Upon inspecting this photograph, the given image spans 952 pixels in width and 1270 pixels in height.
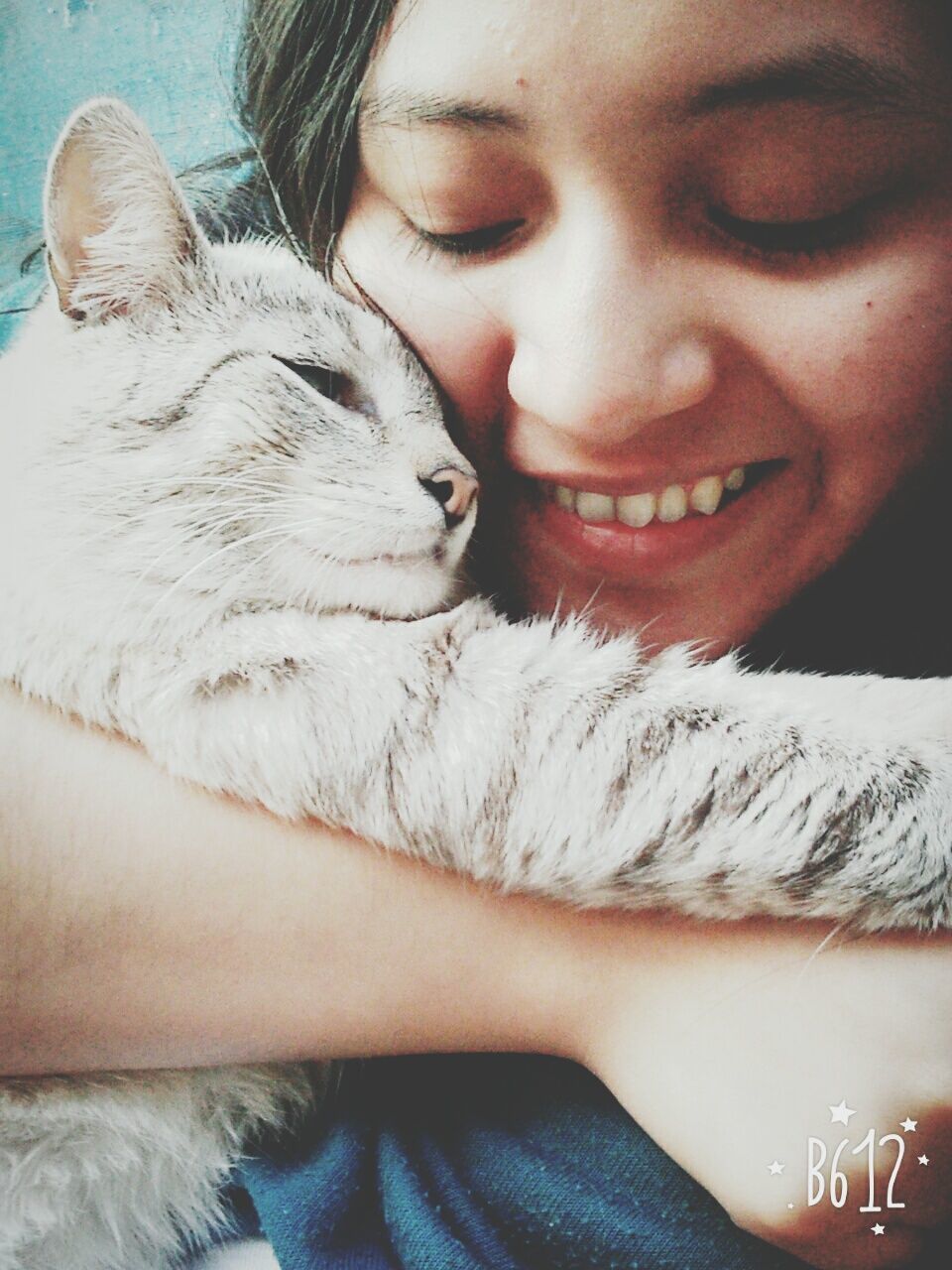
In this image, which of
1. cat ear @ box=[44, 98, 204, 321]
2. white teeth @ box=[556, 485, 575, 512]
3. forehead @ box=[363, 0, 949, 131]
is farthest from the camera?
white teeth @ box=[556, 485, 575, 512]

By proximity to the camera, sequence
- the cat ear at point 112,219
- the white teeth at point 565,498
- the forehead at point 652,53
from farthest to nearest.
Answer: the white teeth at point 565,498
the cat ear at point 112,219
the forehead at point 652,53

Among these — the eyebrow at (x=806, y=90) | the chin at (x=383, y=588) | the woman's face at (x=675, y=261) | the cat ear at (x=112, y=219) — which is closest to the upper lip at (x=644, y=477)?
the woman's face at (x=675, y=261)

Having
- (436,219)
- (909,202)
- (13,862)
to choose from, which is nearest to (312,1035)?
(13,862)

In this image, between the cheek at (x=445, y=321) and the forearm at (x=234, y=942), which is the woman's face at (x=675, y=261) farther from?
the forearm at (x=234, y=942)

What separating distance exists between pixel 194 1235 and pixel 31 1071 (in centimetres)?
20

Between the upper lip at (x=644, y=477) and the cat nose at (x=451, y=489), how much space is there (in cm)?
6

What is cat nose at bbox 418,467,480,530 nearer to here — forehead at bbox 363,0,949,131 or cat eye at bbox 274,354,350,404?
cat eye at bbox 274,354,350,404

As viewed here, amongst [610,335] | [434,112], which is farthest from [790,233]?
[434,112]

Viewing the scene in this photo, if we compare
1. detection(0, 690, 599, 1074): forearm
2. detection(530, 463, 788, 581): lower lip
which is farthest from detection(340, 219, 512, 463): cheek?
detection(0, 690, 599, 1074): forearm

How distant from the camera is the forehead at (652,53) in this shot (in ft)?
1.71

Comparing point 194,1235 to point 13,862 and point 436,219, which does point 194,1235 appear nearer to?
point 13,862

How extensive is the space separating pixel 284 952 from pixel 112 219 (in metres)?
0.55

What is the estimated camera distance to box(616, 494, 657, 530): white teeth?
28.0 inches

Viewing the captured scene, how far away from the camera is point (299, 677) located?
625 mm
